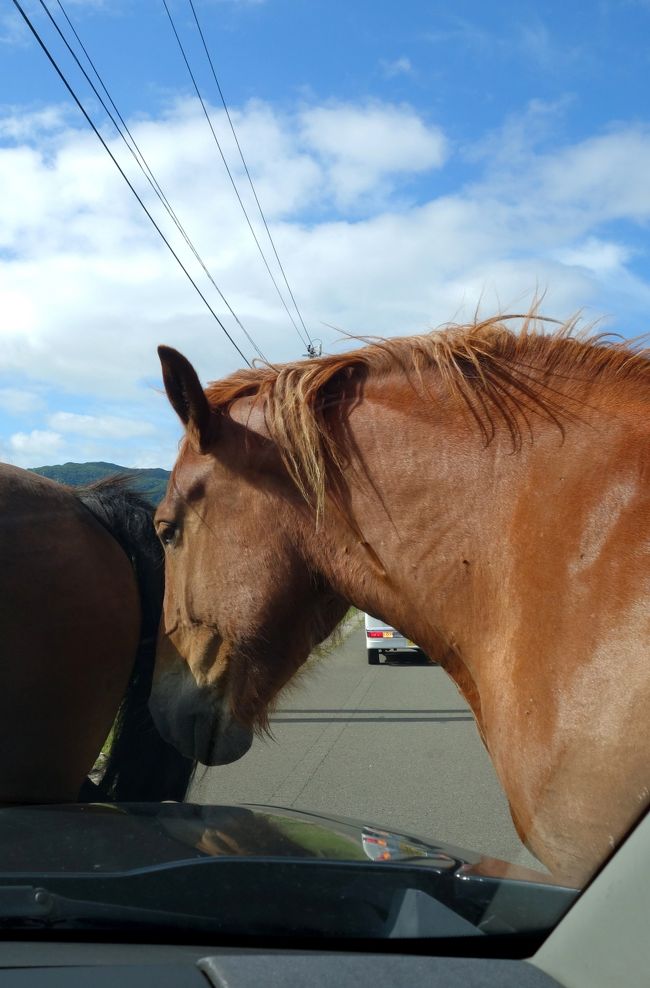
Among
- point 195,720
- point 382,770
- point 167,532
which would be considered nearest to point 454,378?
point 167,532

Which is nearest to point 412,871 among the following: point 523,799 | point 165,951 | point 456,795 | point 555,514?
point 523,799

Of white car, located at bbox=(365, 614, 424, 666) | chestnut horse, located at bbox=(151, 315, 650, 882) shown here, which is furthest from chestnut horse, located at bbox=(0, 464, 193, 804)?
white car, located at bbox=(365, 614, 424, 666)

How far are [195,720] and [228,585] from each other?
0.50m

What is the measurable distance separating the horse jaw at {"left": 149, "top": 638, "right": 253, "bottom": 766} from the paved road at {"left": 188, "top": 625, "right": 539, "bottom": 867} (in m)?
0.39

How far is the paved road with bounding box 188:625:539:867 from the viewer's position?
416 centimetres

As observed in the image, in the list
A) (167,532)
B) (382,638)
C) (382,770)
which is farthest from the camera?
(382,638)

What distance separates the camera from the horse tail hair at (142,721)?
3406 millimetres

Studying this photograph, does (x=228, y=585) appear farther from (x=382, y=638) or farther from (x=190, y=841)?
(x=382, y=638)

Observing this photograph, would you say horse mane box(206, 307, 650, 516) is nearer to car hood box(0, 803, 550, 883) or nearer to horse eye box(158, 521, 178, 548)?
horse eye box(158, 521, 178, 548)

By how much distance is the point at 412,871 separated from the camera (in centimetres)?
185

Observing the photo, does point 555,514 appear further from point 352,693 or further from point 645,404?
point 352,693

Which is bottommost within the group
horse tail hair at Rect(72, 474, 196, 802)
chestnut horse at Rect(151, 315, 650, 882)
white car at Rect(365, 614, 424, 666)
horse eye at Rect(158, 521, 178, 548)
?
white car at Rect(365, 614, 424, 666)

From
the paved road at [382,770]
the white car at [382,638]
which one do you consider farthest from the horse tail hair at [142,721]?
the white car at [382,638]

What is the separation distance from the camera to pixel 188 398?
2.79 m
